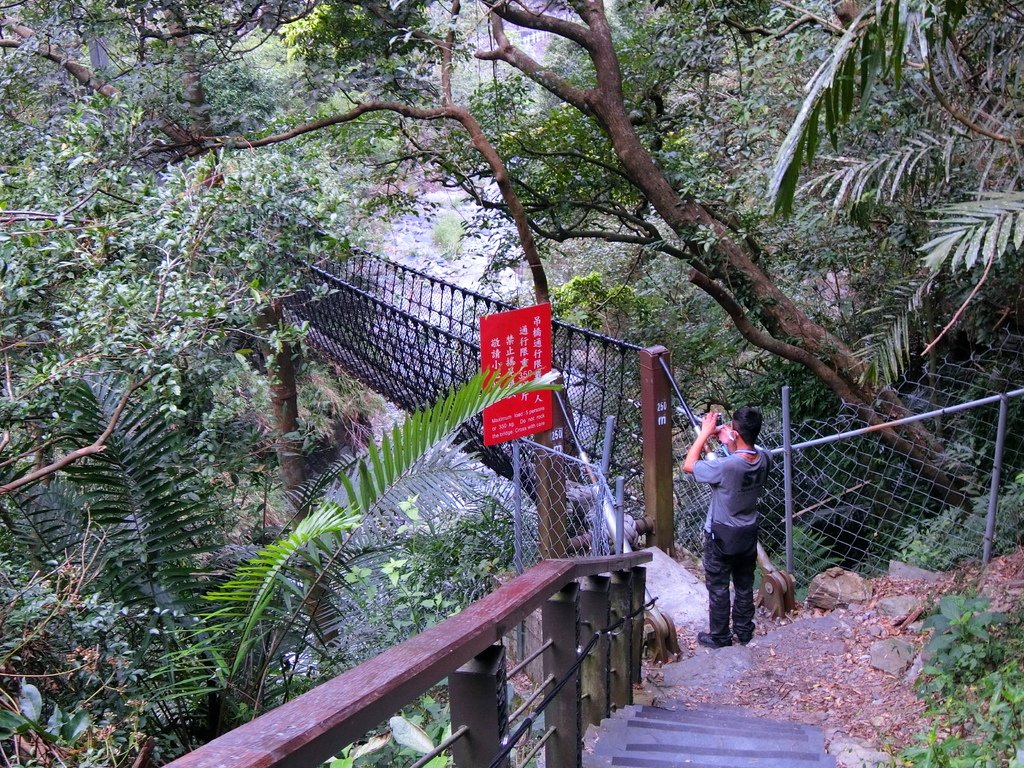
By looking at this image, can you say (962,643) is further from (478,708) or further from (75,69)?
(75,69)

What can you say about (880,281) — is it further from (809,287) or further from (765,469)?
(765,469)

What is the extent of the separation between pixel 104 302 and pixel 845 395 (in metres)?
4.36

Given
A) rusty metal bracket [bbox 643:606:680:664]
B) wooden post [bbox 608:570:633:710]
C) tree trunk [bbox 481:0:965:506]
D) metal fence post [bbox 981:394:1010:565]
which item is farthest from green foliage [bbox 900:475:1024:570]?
wooden post [bbox 608:570:633:710]

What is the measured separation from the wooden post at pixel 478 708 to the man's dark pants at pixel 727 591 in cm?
261

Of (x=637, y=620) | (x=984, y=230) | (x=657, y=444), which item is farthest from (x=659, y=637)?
(x=984, y=230)

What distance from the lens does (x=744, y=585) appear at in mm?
3883

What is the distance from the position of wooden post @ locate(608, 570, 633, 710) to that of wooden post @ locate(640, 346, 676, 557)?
1.80 metres

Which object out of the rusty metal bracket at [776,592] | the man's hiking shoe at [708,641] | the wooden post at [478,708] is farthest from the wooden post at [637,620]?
the wooden post at [478,708]

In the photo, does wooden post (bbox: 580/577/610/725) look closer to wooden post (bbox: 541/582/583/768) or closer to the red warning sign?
wooden post (bbox: 541/582/583/768)

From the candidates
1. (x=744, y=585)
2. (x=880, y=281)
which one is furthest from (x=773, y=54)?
(x=744, y=585)

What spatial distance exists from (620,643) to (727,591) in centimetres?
118

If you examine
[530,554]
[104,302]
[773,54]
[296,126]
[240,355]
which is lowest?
[530,554]

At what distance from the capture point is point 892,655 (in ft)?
11.2

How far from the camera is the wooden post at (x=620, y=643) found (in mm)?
2814
